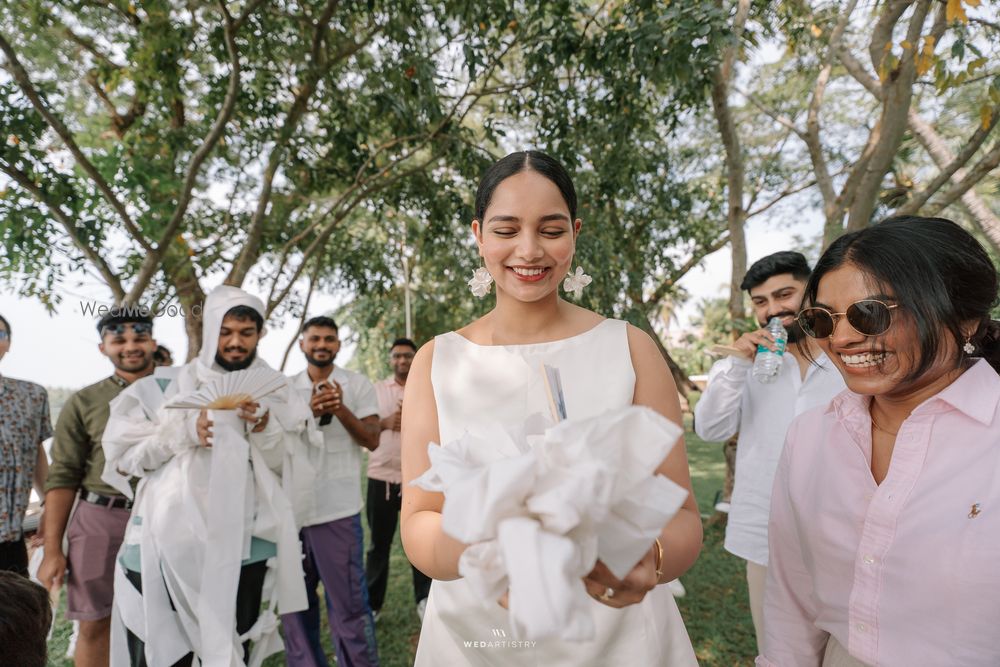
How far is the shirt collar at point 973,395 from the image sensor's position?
4.25 feet

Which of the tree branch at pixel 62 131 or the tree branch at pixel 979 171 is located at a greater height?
the tree branch at pixel 62 131

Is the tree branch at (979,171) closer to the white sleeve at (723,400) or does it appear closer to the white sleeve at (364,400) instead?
the white sleeve at (723,400)

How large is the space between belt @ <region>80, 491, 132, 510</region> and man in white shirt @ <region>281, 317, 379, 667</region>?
978 mm

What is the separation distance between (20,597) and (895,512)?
2242 millimetres

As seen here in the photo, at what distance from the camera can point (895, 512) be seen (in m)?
1.33

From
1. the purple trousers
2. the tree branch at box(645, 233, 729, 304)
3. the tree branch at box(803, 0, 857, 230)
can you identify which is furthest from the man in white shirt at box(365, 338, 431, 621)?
the tree branch at box(645, 233, 729, 304)

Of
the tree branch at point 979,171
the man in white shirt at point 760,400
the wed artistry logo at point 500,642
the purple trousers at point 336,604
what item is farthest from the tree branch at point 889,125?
the purple trousers at point 336,604

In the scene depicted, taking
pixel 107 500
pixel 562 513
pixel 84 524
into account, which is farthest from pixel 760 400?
pixel 84 524

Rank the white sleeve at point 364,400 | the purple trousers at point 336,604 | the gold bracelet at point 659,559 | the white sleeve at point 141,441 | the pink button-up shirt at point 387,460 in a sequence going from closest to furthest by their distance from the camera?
the gold bracelet at point 659,559
the white sleeve at point 141,441
the purple trousers at point 336,604
the white sleeve at point 364,400
the pink button-up shirt at point 387,460

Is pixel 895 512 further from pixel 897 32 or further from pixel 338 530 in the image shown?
pixel 897 32

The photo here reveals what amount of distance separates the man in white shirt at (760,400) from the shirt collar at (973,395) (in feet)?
5.11

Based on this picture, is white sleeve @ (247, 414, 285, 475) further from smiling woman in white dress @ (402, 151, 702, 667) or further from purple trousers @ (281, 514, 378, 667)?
smiling woman in white dress @ (402, 151, 702, 667)

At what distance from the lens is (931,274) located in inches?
50.8

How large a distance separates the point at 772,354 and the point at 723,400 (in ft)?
1.31
